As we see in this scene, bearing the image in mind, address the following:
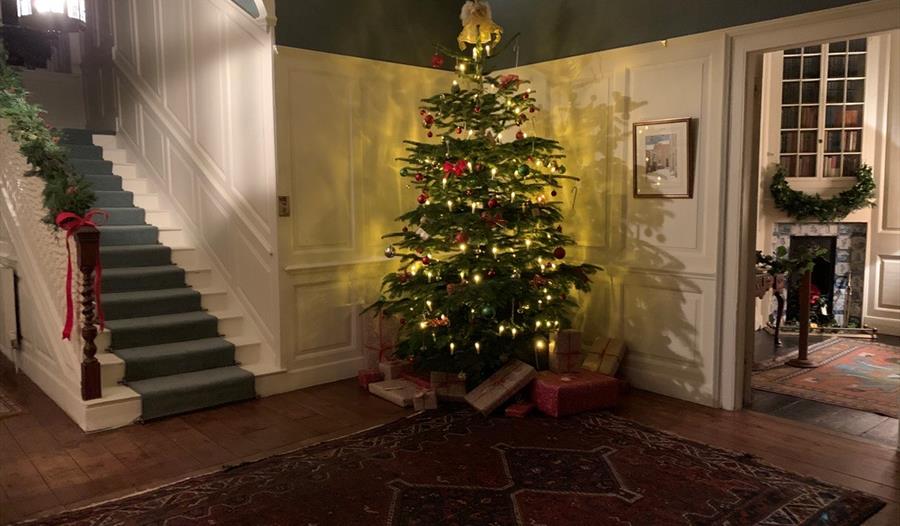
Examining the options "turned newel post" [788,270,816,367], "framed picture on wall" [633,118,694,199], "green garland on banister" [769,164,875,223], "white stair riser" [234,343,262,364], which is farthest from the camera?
"green garland on banister" [769,164,875,223]

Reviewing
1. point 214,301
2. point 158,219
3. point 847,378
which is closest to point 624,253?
point 847,378

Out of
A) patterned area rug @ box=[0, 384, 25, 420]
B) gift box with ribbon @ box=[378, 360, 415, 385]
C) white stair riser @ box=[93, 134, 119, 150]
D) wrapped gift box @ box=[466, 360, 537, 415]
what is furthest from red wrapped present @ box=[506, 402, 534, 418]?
white stair riser @ box=[93, 134, 119, 150]

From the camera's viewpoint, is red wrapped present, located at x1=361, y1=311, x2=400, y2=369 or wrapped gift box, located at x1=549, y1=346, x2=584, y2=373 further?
red wrapped present, located at x1=361, y1=311, x2=400, y2=369

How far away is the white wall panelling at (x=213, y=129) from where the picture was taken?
5094mm

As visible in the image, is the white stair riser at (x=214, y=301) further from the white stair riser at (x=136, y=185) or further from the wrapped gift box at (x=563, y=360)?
the wrapped gift box at (x=563, y=360)

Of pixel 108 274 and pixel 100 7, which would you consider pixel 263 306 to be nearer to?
pixel 108 274

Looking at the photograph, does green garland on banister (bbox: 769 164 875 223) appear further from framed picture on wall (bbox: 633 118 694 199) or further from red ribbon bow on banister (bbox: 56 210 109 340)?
red ribbon bow on banister (bbox: 56 210 109 340)

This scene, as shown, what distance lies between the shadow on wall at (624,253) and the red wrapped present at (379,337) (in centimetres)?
152

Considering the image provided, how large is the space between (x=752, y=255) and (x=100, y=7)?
7061 millimetres

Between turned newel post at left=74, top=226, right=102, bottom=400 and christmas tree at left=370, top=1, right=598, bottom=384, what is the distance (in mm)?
1946

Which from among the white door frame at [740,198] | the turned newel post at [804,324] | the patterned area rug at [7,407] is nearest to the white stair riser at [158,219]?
the patterned area rug at [7,407]

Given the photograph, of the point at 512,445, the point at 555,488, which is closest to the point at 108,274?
the point at 512,445

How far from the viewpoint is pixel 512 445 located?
399 centimetres

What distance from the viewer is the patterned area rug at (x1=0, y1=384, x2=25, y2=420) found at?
4488 millimetres
